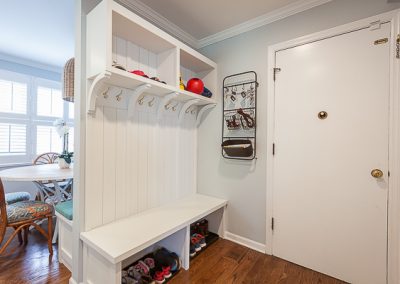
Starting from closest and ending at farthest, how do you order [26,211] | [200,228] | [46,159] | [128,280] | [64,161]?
[128,280]
[26,211]
[200,228]
[64,161]
[46,159]

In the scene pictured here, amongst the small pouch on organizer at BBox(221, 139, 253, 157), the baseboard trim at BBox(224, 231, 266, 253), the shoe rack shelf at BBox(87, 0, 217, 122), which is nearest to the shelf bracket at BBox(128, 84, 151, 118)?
the shoe rack shelf at BBox(87, 0, 217, 122)

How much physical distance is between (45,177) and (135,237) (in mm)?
1255

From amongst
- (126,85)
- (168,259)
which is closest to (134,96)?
(126,85)

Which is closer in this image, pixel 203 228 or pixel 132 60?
pixel 132 60

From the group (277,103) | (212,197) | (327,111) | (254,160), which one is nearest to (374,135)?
(327,111)

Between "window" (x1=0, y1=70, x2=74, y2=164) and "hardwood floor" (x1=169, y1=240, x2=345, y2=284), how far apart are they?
3608 millimetres

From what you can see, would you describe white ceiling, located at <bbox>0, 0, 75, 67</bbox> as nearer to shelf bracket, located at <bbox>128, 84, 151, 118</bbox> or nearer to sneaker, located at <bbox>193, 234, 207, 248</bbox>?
shelf bracket, located at <bbox>128, 84, 151, 118</bbox>

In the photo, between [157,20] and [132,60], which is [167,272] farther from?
[157,20]

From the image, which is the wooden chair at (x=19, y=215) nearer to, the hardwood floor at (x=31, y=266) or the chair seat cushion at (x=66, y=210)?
the hardwood floor at (x=31, y=266)

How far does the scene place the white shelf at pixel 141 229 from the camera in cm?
120

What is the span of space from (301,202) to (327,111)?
0.84 m

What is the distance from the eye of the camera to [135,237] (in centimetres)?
134

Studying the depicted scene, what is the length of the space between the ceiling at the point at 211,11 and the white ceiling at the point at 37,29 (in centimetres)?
98

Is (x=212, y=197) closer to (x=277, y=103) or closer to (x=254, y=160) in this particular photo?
(x=254, y=160)
